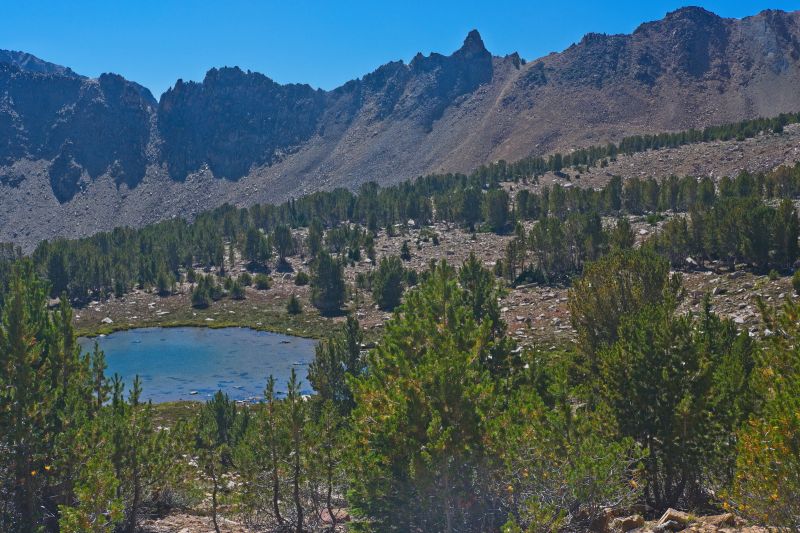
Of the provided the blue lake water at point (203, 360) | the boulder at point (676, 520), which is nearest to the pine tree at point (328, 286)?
the blue lake water at point (203, 360)

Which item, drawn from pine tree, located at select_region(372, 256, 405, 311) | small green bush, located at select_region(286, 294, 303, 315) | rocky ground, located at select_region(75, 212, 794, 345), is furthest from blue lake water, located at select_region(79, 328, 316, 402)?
pine tree, located at select_region(372, 256, 405, 311)

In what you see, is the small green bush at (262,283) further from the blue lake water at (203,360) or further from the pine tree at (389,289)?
the pine tree at (389,289)

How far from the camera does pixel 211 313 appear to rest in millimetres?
102062

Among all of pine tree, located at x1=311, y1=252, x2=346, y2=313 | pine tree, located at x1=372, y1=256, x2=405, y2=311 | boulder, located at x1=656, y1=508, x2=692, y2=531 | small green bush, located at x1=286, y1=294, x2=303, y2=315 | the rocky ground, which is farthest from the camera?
pine tree, located at x1=311, y1=252, x2=346, y2=313

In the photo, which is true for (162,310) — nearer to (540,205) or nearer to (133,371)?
(133,371)

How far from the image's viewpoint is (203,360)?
76.0 meters

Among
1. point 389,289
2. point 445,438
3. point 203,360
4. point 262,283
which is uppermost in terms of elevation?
point 445,438

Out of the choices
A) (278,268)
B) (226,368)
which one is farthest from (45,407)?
(278,268)

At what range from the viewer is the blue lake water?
63469mm

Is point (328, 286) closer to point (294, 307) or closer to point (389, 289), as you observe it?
point (294, 307)

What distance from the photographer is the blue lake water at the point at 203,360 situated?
208 ft

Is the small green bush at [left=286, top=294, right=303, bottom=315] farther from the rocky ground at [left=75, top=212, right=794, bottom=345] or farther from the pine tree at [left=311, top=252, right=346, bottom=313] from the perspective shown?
the pine tree at [left=311, top=252, right=346, bottom=313]

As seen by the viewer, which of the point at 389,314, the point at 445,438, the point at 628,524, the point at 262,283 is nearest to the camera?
the point at 445,438

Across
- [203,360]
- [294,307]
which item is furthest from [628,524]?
[294,307]
